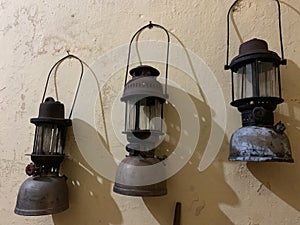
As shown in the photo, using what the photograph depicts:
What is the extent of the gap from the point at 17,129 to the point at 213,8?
0.83m

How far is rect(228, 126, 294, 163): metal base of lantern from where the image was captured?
707mm

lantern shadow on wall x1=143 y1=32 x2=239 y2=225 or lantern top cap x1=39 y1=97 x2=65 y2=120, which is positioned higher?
lantern top cap x1=39 y1=97 x2=65 y2=120

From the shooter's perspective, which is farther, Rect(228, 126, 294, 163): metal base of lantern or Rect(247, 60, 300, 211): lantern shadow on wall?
Rect(247, 60, 300, 211): lantern shadow on wall

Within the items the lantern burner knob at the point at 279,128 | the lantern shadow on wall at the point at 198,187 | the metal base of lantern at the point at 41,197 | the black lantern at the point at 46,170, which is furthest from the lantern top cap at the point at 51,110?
the lantern burner knob at the point at 279,128

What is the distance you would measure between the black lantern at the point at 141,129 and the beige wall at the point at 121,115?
0.26 feet

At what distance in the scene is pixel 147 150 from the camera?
0.82m

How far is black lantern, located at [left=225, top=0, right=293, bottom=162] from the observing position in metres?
0.72

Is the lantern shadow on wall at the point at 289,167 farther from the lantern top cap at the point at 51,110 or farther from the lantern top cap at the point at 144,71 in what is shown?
the lantern top cap at the point at 51,110

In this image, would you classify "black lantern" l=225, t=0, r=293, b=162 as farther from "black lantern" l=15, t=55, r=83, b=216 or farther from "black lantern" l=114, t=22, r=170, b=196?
"black lantern" l=15, t=55, r=83, b=216

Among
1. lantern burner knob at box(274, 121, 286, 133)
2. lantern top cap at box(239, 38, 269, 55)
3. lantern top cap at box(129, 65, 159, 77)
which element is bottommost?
lantern burner knob at box(274, 121, 286, 133)

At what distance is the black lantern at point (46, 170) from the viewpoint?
82 cm

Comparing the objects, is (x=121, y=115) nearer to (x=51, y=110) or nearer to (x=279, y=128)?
(x=51, y=110)

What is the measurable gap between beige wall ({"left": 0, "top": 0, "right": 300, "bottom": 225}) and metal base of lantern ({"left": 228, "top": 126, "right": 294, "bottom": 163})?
12cm

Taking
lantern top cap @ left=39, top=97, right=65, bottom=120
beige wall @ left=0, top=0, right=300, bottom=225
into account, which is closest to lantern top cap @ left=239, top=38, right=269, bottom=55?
beige wall @ left=0, top=0, right=300, bottom=225
